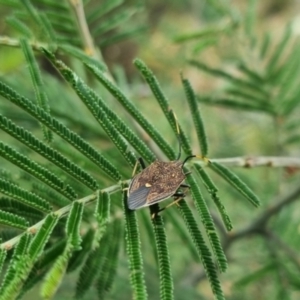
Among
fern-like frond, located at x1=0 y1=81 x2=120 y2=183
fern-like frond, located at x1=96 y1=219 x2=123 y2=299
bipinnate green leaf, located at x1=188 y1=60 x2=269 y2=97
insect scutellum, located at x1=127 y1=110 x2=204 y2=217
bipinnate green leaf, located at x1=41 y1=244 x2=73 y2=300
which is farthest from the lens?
bipinnate green leaf, located at x1=188 y1=60 x2=269 y2=97

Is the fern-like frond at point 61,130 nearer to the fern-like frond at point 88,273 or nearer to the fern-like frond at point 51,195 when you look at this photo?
the fern-like frond at point 51,195

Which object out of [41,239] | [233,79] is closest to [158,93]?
[41,239]

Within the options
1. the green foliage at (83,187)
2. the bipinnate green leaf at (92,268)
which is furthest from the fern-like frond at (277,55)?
the bipinnate green leaf at (92,268)

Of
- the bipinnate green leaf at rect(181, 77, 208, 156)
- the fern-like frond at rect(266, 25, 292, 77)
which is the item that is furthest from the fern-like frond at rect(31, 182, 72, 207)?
the fern-like frond at rect(266, 25, 292, 77)

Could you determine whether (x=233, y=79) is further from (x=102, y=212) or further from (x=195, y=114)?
(x=102, y=212)

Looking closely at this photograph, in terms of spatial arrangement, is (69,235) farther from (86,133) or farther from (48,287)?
(86,133)

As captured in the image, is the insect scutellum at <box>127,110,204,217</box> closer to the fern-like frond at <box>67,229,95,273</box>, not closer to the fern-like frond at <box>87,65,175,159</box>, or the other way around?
the fern-like frond at <box>87,65,175,159</box>

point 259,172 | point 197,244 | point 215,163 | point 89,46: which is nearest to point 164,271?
point 197,244
